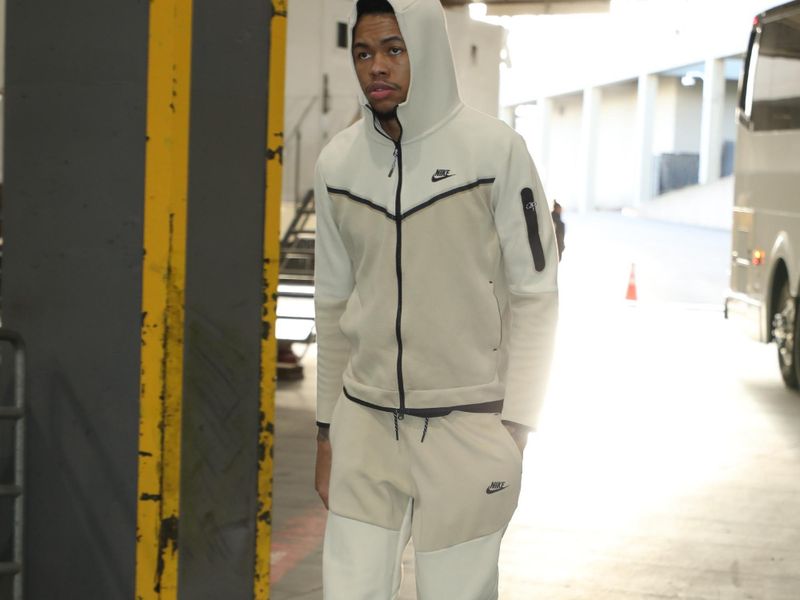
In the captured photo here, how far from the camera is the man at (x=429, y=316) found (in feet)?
9.64

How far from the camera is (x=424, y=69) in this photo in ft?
9.74

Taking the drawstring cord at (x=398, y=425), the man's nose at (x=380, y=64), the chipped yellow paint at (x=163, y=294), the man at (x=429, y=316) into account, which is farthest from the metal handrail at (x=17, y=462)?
the man's nose at (x=380, y=64)

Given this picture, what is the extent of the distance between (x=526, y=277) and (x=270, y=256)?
4.29 ft

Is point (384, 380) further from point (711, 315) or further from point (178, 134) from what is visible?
point (711, 315)

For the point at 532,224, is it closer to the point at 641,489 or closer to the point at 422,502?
the point at 422,502

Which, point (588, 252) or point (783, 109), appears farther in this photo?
point (588, 252)

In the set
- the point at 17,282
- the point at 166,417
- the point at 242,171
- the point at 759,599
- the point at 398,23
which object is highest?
the point at 398,23

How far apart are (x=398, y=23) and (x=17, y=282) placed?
1.57m

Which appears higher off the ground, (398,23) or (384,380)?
(398,23)

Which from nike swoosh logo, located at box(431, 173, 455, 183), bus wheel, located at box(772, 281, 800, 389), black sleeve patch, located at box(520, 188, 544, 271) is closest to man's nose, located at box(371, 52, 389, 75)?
nike swoosh logo, located at box(431, 173, 455, 183)

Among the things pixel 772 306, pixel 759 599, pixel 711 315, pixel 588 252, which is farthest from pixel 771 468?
pixel 588 252

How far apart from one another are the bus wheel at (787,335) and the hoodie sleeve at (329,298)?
898 cm

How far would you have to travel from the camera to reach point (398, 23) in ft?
9.52

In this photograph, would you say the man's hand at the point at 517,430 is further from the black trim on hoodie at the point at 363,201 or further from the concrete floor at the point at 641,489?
the concrete floor at the point at 641,489
